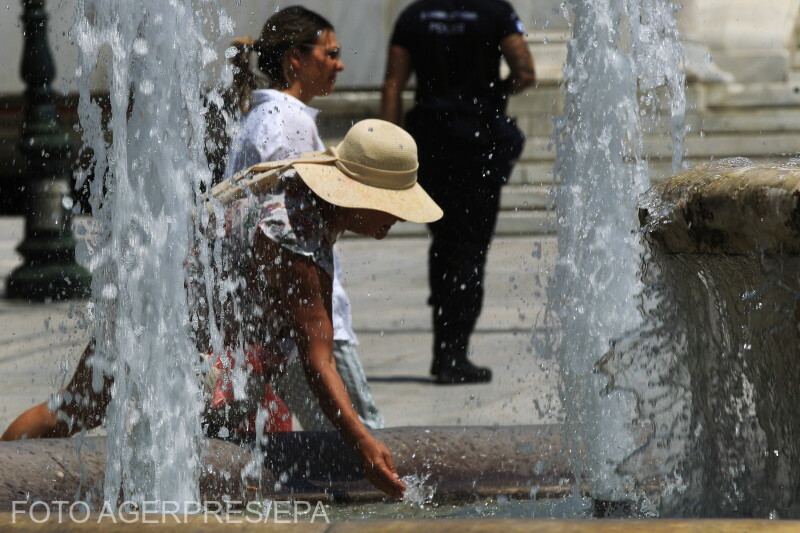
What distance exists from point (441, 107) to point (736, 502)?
3703mm

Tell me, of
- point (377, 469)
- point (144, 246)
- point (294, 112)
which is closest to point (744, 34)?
point (294, 112)

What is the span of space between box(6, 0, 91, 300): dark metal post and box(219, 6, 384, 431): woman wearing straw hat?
193 inches

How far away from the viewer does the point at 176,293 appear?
10.5 feet

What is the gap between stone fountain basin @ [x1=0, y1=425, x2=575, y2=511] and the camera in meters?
3.44

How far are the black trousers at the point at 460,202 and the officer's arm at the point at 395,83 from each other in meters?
0.25

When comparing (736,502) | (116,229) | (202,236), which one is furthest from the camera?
(202,236)

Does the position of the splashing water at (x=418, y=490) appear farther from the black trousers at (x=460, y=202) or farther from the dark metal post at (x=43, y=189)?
the dark metal post at (x=43, y=189)

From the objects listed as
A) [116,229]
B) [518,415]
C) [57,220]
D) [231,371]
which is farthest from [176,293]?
[57,220]

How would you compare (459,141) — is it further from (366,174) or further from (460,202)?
(366,174)

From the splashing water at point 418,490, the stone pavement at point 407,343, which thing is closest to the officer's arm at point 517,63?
the stone pavement at point 407,343

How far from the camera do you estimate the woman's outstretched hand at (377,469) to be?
3.25m

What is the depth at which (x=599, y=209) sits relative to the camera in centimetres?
411

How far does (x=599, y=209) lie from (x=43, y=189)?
647 centimetres

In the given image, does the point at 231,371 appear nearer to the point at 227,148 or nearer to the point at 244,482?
the point at 244,482
